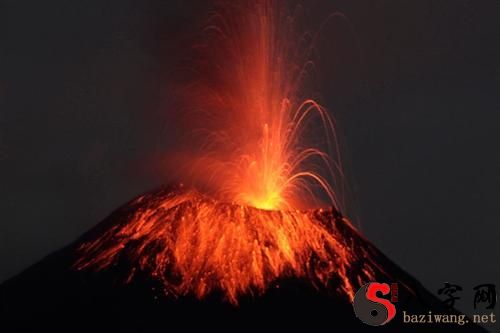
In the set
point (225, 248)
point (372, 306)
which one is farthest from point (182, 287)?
point (372, 306)

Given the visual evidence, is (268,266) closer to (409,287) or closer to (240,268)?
(240,268)

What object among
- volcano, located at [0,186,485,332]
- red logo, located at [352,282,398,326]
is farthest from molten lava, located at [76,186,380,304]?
red logo, located at [352,282,398,326]

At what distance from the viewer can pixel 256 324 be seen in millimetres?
37719

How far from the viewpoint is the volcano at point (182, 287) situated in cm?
3816

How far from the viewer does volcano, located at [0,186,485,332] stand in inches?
1502

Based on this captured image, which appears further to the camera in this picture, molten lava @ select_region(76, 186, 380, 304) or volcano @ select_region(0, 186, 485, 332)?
molten lava @ select_region(76, 186, 380, 304)

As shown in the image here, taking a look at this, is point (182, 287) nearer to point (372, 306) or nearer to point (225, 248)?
point (225, 248)

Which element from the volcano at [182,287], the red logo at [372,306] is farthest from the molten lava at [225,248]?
the red logo at [372,306]

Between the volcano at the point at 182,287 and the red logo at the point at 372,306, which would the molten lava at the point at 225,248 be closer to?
the volcano at the point at 182,287

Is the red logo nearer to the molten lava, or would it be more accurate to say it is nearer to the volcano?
the volcano

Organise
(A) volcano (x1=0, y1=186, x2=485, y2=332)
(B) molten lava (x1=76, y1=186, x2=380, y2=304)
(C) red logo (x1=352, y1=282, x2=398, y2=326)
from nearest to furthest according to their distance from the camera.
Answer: (A) volcano (x1=0, y1=186, x2=485, y2=332), (C) red logo (x1=352, y1=282, x2=398, y2=326), (B) molten lava (x1=76, y1=186, x2=380, y2=304)

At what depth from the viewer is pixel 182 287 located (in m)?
39.4

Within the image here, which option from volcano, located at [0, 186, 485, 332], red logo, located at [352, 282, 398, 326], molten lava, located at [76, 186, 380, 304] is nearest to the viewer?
volcano, located at [0, 186, 485, 332]

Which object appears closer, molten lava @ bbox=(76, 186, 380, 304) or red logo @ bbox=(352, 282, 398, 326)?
red logo @ bbox=(352, 282, 398, 326)
